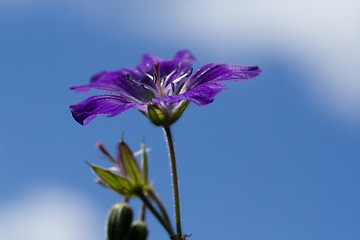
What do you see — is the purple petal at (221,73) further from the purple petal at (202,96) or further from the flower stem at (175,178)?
the flower stem at (175,178)

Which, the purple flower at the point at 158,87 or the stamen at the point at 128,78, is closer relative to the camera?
the purple flower at the point at 158,87

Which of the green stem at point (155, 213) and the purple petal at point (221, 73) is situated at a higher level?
the purple petal at point (221, 73)

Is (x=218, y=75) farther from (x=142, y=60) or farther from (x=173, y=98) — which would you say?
(x=142, y=60)

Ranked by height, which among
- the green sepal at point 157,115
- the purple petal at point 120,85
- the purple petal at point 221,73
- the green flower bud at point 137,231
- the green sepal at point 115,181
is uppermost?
the purple petal at point 120,85

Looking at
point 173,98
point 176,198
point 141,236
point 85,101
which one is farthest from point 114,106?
point 141,236

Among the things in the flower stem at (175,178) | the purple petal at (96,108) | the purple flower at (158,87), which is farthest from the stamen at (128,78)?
the flower stem at (175,178)

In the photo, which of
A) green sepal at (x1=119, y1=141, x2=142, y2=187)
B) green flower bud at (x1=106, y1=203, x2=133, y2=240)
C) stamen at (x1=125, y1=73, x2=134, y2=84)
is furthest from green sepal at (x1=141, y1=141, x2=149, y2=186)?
stamen at (x1=125, y1=73, x2=134, y2=84)

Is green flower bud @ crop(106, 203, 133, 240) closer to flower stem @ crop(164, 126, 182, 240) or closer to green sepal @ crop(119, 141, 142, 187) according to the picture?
green sepal @ crop(119, 141, 142, 187)
